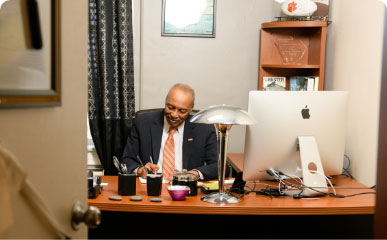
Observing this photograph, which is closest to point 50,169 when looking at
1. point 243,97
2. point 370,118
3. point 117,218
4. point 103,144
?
point 117,218

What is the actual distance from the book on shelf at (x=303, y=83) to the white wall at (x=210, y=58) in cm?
31

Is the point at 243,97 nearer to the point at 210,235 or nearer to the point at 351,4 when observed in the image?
the point at 351,4

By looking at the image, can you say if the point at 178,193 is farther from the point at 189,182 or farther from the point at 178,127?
the point at 178,127

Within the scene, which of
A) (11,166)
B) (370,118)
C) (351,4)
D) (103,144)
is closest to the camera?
(11,166)

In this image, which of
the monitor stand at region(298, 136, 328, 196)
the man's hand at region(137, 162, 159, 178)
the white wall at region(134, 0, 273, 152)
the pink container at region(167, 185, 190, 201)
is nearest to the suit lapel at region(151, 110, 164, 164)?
the man's hand at region(137, 162, 159, 178)

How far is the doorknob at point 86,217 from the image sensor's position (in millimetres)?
884

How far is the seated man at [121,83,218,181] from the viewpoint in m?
2.76

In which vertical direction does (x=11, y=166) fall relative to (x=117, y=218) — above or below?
above

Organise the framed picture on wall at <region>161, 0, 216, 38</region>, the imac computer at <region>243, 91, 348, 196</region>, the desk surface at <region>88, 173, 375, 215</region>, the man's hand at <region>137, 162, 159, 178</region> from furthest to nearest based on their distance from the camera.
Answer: the framed picture on wall at <region>161, 0, 216, 38</region>, the man's hand at <region>137, 162, 159, 178</region>, the imac computer at <region>243, 91, 348, 196</region>, the desk surface at <region>88, 173, 375, 215</region>

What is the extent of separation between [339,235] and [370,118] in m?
0.82

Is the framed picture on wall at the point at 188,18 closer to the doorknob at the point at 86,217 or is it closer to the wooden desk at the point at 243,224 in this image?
the wooden desk at the point at 243,224

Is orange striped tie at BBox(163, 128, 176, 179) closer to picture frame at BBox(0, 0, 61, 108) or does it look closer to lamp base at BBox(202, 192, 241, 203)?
lamp base at BBox(202, 192, 241, 203)

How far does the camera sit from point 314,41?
3318 millimetres

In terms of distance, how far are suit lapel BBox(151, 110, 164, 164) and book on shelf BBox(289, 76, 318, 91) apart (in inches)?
44.4
